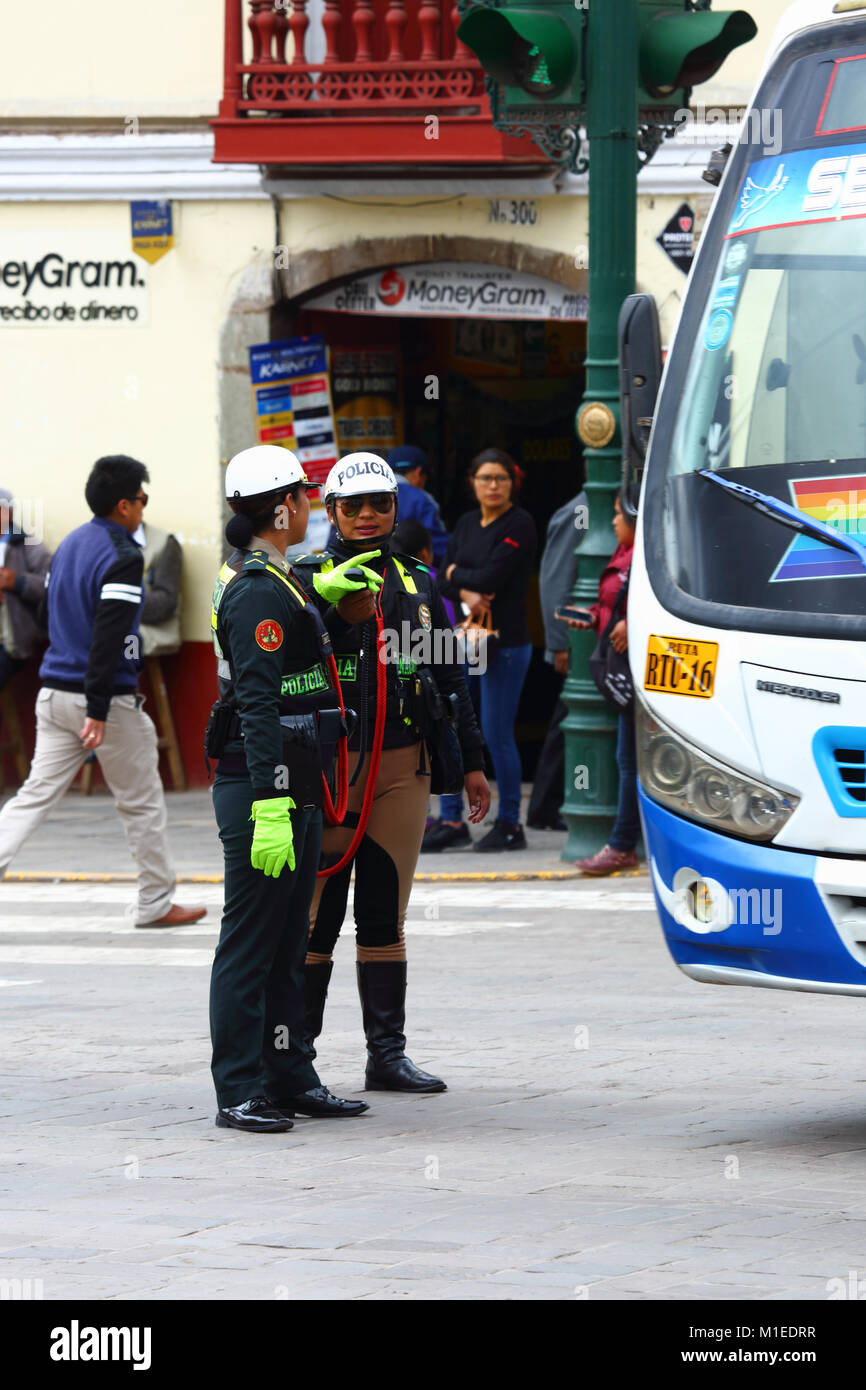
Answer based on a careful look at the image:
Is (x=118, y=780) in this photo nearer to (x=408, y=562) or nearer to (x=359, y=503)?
(x=408, y=562)

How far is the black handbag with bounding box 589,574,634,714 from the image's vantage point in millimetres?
11625

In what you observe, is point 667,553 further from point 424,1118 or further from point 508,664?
point 508,664

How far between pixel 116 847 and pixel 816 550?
8272 millimetres

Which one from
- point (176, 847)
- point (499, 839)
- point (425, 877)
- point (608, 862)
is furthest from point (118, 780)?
point (176, 847)

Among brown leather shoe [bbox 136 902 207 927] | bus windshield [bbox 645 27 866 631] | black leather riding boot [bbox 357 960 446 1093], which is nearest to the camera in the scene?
bus windshield [bbox 645 27 866 631]

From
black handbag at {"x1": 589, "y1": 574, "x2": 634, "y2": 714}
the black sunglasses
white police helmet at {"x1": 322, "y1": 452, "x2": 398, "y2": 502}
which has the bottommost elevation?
black handbag at {"x1": 589, "y1": 574, "x2": 634, "y2": 714}

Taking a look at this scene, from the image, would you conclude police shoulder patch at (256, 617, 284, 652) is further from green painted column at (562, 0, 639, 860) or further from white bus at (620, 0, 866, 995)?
green painted column at (562, 0, 639, 860)

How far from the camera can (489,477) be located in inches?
503

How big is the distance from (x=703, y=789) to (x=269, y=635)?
126 cm

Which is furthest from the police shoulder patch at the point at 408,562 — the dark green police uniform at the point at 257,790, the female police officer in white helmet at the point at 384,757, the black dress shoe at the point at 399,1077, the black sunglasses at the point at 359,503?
the black dress shoe at the point at 399,1077

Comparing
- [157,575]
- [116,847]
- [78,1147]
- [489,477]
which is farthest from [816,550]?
[157,575]

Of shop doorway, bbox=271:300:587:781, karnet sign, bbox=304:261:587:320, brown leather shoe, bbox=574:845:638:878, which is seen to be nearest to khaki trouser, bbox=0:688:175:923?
brown leather shoe, bbox=574:845:638:878

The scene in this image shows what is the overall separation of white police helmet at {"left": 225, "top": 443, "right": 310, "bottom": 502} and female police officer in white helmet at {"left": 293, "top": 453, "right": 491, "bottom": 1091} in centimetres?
29

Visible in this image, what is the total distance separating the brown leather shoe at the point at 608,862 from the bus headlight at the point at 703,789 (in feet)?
18.0
